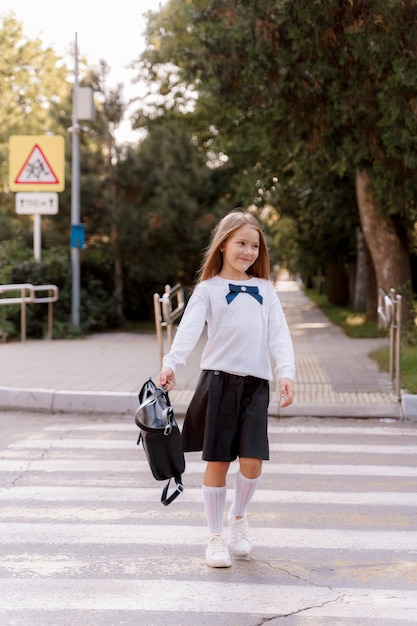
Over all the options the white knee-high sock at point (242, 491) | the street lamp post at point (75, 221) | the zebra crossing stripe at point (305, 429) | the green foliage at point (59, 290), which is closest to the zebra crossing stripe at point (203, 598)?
the white knee-high sock at point (242, 491)

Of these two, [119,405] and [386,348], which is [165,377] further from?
[386,348]

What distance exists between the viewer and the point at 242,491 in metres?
4.70

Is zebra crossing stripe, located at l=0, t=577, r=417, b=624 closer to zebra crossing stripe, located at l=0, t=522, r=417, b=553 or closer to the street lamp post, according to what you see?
zebra crossing stripe, located at l=0, t=522, r=417, b=553

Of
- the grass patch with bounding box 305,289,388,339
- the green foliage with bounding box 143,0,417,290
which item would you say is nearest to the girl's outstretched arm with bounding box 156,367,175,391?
the green foliage with bounding box 143,0,417,290

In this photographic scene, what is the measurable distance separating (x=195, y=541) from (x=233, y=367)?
41.6 inches

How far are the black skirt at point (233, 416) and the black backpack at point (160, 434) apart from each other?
16 centimetres

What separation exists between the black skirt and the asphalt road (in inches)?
22.4

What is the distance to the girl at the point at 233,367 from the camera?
15.0ft

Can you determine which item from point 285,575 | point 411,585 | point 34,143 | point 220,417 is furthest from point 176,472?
point 34,143

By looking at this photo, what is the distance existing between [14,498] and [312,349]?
9.73m

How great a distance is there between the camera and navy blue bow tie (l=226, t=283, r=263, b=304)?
4664 mm

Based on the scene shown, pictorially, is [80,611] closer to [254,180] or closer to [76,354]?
[76,354]

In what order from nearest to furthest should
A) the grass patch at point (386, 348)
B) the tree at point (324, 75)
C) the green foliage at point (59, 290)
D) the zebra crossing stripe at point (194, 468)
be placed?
the zebra crossing stripe at point (194, 468) < the grass patch at point (386, 348) < the tree at point (324, 75) < the green foliage at point (59, 290)

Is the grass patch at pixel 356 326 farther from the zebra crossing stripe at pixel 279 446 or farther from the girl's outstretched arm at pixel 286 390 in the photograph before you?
the girl's outstretched arm at pixel 286 390
